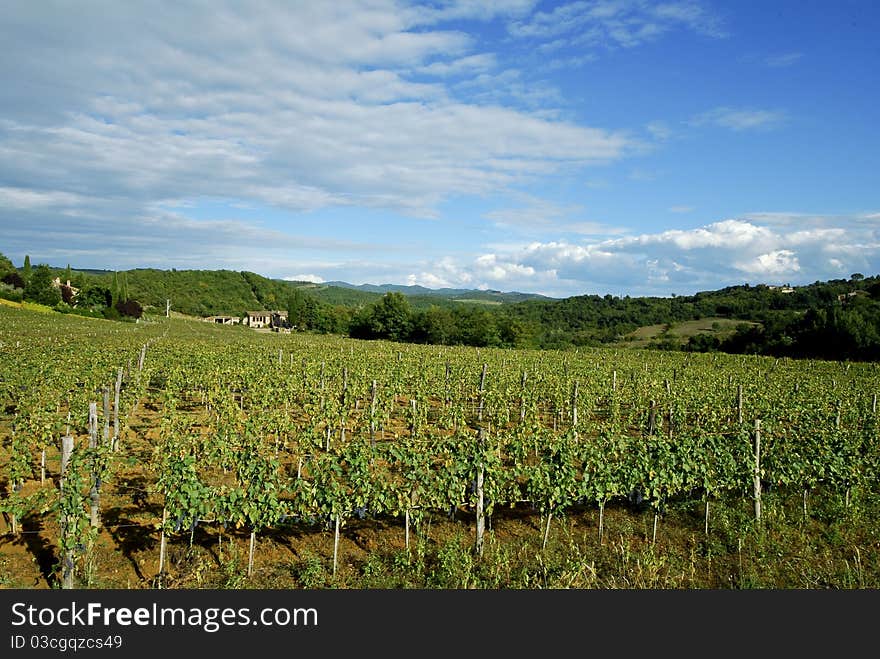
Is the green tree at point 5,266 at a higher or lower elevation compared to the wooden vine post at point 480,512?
higher

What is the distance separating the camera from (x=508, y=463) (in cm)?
1263

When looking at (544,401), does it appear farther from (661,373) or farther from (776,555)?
(776,555)

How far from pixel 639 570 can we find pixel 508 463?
17.9ft

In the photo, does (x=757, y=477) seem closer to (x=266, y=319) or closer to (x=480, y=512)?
(x=480, y=512)

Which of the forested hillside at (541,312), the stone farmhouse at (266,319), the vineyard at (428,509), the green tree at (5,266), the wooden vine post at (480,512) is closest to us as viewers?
the vineyard at (428,509)

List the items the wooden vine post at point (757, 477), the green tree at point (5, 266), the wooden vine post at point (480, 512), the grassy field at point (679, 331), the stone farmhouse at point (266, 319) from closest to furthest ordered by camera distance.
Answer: the wooden vine post at point (480, 512)
the wooden vine post at point (757, 477)
the grassy field at point (679, 331)
the green tree at point (5, 266)
the stone farmhouse at point (266, 319)

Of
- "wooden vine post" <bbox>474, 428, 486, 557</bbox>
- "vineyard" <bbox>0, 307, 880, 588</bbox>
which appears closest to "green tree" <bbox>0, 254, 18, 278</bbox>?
"vineyard" <bbox>0, 307, 880, 588</bbox>

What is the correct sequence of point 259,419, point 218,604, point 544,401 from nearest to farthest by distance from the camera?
1. point 218,604
2. point 259,419
3. point 544,401

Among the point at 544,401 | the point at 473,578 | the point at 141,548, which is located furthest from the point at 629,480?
the point at 544,401

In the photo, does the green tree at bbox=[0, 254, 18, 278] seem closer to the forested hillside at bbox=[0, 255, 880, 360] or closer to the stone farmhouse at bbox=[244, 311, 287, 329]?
the forested hillside at bbox=[0, 255, 880, 360]

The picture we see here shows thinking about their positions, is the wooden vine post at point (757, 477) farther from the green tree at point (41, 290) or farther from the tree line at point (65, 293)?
the green tree at point (41, 290)

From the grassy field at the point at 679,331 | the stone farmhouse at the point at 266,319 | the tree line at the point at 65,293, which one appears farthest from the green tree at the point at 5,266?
the grassy field at the point at 679,331

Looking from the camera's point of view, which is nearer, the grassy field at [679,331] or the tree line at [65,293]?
the tree line at [65,293]

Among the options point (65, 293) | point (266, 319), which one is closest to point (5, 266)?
point (65, 293)
